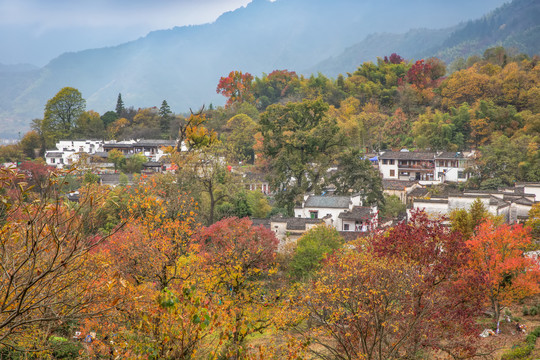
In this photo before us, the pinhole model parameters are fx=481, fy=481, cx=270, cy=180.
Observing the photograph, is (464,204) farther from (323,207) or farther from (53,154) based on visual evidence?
(53,154)

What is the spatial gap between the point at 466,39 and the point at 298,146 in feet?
410

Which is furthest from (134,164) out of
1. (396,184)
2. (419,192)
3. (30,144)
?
(419,192)

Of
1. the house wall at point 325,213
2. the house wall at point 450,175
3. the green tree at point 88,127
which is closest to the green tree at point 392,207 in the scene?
the house wall at point 325,213

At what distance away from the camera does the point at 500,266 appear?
44.7 feet

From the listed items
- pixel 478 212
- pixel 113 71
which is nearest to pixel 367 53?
pixel 113 71

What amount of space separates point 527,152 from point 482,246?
20913mm

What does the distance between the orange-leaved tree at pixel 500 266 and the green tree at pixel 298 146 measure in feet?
46.8

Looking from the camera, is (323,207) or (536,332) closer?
(536,332)

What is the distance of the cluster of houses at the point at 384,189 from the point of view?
22.2m

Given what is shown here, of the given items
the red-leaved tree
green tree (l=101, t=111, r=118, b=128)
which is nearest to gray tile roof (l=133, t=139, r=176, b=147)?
green tree (l=101, t=111, r=118, b=128)

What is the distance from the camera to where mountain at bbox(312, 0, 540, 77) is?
373 ft

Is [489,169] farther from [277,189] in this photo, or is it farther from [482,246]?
[482,246]

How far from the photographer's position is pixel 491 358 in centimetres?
1082

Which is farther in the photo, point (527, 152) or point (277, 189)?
point (527, 152)
